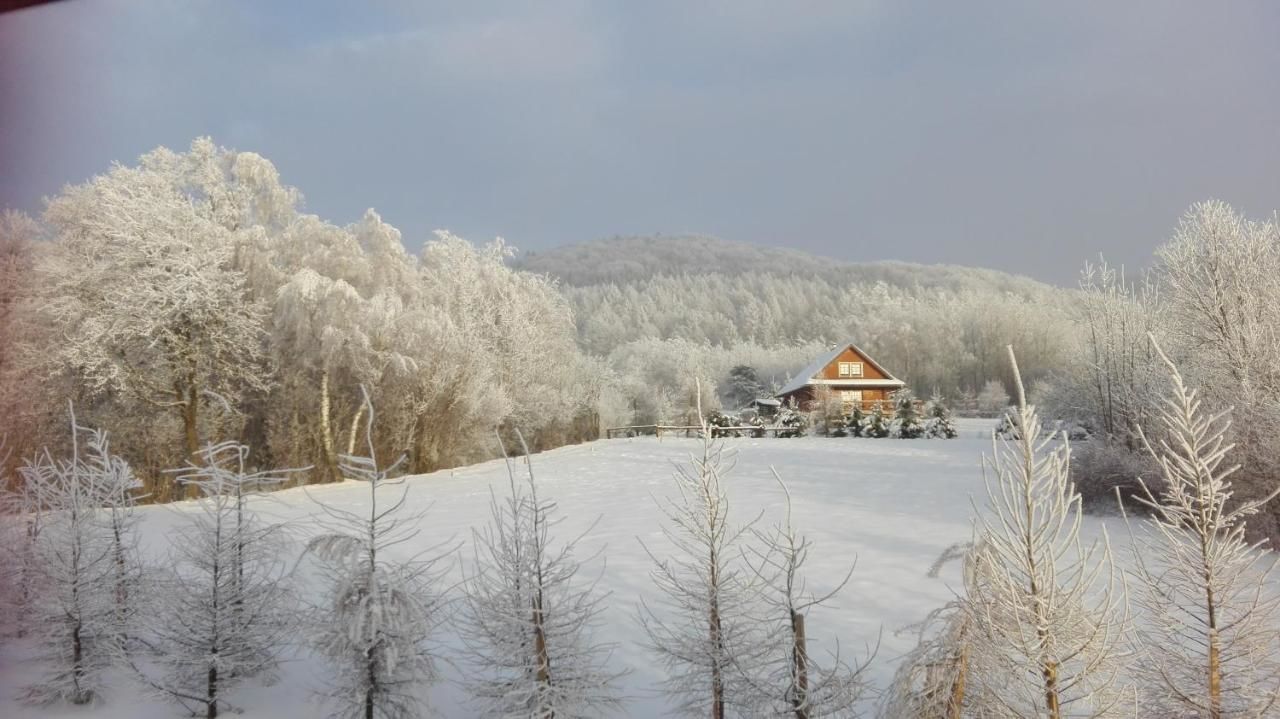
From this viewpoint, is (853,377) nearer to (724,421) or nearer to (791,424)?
(791,424)

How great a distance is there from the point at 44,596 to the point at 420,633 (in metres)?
2.09

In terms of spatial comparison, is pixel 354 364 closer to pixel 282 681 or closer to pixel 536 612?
pixel 282 681

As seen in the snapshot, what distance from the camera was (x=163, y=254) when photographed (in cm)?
1055

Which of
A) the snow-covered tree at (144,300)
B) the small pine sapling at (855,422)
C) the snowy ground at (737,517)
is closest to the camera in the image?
the snowy ground at (737,517)

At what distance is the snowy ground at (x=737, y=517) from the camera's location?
3777mm

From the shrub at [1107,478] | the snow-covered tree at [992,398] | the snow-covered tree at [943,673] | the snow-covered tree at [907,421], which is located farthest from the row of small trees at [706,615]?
the snow-covered tree at [992,398]

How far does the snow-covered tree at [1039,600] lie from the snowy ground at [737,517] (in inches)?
5.2

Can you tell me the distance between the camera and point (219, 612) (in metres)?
3.47

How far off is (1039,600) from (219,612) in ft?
11.1

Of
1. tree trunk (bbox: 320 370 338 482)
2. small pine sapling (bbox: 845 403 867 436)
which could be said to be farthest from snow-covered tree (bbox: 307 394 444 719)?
small pine sapling (bbox: 845 403 867 436)

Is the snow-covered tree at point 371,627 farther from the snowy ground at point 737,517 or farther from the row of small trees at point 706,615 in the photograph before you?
the snowy ground at point 737,517

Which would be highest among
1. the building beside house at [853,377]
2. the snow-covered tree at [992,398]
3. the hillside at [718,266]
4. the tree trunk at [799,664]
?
the hillside at [718,266]

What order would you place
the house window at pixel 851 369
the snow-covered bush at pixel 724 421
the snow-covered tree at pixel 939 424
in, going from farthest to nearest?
1. the house window at pixel 851 369
2. the snow-covered bush at pixel 724 421
3. the snow-covered tree at pixel 939 424

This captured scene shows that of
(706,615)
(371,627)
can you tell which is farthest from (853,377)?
(371,627)
